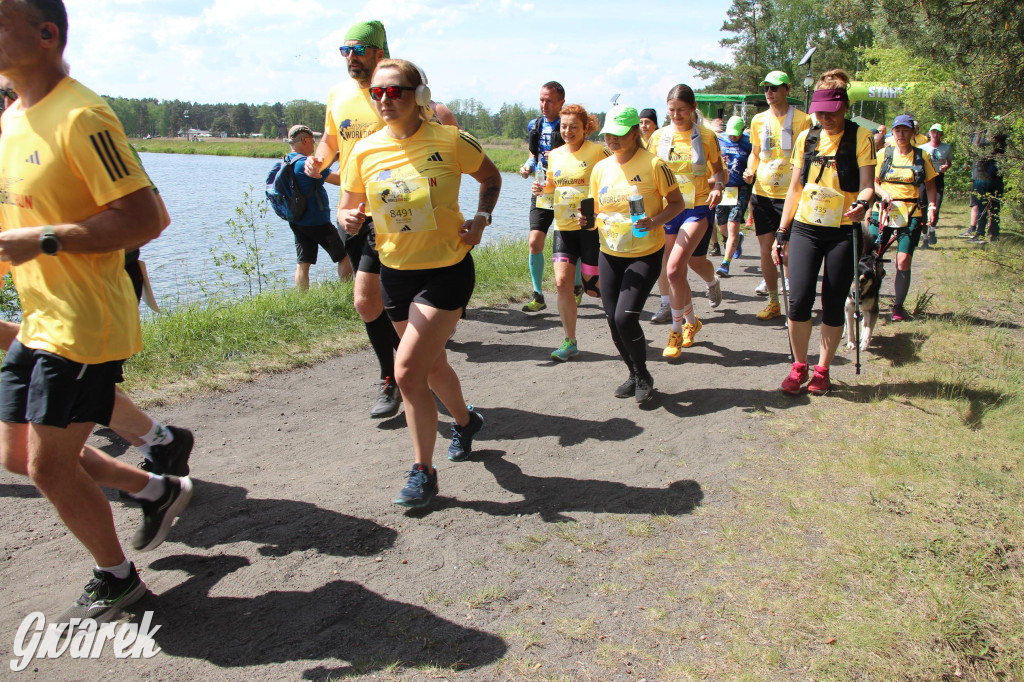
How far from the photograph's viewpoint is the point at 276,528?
12.1 feet

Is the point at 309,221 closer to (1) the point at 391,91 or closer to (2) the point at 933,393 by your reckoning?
(1) the point at 391,91

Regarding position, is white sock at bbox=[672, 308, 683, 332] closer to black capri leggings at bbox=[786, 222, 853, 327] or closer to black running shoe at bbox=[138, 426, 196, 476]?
black capri leggings at bbox=[786, 222, 853, 327]

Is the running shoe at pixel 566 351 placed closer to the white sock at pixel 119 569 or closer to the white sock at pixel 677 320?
the white sock at pixel 677 320

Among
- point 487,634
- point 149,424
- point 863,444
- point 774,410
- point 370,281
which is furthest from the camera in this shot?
→ point 774,410

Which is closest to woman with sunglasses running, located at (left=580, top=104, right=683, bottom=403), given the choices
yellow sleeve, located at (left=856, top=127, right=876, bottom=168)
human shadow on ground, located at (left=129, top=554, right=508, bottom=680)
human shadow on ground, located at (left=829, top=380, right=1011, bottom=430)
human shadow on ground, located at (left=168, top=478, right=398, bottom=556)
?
yellow sleeve, located at (left=856, top=127, right=876, bottom=168)

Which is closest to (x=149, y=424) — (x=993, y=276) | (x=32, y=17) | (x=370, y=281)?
(x=370, y=281)

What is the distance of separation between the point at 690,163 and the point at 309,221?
4139mm

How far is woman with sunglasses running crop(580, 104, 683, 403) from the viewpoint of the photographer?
17.1 feet

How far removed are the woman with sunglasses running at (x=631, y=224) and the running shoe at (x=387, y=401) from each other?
1.67m

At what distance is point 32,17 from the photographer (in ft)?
8.16

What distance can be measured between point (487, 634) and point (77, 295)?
1998 millimetres

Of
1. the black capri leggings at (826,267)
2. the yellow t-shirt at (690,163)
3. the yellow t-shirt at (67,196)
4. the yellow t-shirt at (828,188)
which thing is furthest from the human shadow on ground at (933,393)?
the yellow t-shirt at (67,196)

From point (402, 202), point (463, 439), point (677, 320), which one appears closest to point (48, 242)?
point (402, 202)

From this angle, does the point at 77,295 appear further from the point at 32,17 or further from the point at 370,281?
the point at 370,281
